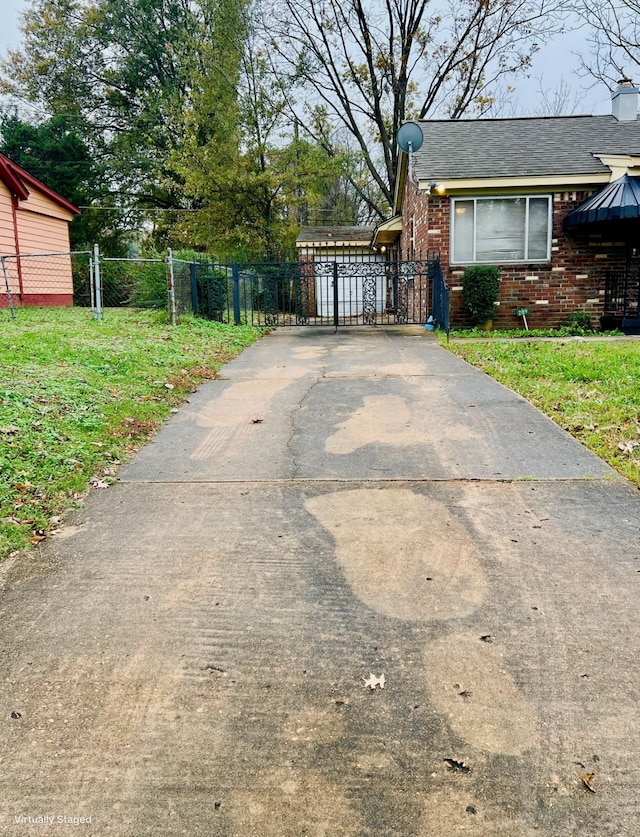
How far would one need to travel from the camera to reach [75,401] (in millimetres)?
5695

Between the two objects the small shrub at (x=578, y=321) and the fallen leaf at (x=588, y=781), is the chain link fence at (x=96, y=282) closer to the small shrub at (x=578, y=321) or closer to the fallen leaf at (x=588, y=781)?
the small shrub at (x=578, y=321)

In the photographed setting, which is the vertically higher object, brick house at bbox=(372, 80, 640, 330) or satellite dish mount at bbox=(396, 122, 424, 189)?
satellite dish mount at bbox=(396, 122, 424, 189)

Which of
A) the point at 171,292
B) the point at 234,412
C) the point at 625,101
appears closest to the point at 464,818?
the point at 234,412

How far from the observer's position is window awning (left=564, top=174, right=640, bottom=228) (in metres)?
11.1

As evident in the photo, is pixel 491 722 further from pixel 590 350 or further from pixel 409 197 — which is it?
pixel 409 197

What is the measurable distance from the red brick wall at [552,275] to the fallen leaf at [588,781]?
462 inches

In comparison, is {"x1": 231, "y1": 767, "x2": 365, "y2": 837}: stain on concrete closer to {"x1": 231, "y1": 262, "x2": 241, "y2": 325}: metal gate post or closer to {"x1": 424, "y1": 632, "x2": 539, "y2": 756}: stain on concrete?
{"x1": 424, "y1": 632, "x2": 539, "y2": 756}: stain on concrete

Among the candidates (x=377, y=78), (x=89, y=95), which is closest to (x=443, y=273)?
(x=377, y=78)

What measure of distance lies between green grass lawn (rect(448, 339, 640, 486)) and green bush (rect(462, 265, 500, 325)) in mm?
1995

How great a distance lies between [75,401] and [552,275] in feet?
34.2

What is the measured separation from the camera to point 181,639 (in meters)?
2.49

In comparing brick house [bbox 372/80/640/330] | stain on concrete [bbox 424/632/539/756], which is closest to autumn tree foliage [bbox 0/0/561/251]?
brick house [bbox 372/80/640/330]

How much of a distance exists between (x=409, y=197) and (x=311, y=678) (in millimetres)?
15951

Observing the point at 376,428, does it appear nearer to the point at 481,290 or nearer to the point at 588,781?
the point at 588,781
